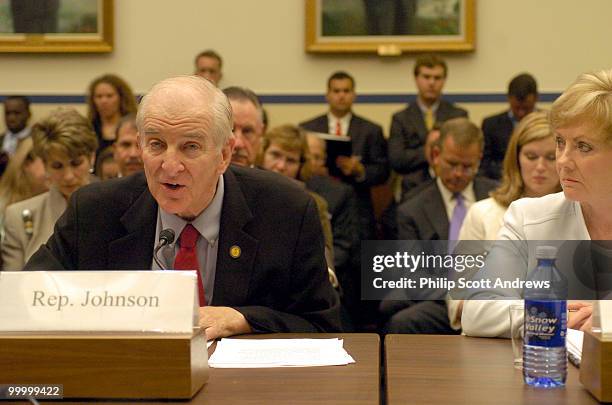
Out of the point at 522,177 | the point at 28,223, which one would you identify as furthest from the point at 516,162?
the point at 28,223

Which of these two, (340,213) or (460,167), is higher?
(460,167)

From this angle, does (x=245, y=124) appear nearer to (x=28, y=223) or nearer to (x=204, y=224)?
(x=28, y=223)

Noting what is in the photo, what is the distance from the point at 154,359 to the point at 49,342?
22 centimetres

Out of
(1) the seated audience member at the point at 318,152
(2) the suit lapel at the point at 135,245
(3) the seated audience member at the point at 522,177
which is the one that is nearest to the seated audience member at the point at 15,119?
(1) the seated audience member at the point at 318,152

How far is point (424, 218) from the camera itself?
5.60 meters

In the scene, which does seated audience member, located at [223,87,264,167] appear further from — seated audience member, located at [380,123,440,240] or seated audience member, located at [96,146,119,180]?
seated audience member, located at [380,123,440,240]

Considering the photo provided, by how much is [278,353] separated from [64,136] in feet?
10.1

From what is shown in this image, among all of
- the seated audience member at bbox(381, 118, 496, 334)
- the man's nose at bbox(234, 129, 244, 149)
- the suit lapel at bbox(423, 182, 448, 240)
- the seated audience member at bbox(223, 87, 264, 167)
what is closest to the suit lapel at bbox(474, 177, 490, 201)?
the seated audience member at bbox(381, 118, 496, 334)

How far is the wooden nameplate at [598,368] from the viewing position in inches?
78.3

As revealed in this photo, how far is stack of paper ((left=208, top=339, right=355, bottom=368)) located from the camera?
93.4 inches

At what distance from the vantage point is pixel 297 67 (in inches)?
389

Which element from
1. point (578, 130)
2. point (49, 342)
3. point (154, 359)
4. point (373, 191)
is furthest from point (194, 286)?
point (373, 191)

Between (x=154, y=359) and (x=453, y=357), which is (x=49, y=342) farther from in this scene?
(x=453, y=357)

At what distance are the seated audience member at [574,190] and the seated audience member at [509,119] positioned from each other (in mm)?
5125
